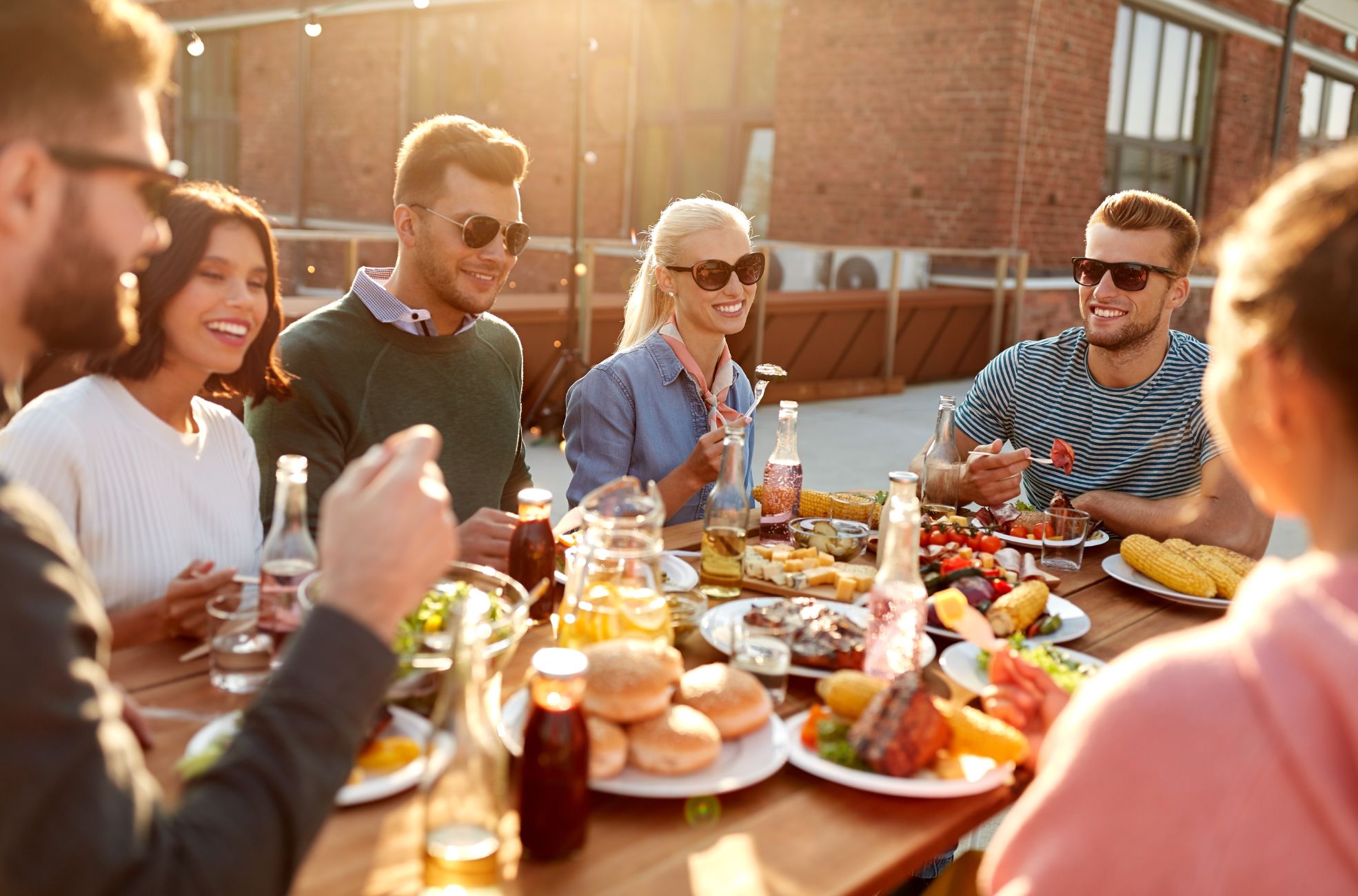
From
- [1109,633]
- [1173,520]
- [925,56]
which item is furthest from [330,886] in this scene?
[925,56]

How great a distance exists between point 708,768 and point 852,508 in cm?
152

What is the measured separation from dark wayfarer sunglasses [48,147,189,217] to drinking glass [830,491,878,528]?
198cm

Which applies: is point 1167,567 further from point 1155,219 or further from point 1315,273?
point 1315,273

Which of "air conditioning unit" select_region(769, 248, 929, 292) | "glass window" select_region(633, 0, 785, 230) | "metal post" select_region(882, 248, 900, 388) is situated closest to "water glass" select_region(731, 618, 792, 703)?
"metal post" select_region(882, 248, 900, 388)

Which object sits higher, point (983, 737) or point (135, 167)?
point (135, 167)

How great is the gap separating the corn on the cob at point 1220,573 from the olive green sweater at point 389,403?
1907 millimetres

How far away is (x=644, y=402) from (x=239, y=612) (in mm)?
1641

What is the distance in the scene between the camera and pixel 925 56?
11.9m

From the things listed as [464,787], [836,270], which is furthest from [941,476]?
[836,270]

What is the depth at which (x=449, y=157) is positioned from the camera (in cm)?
324

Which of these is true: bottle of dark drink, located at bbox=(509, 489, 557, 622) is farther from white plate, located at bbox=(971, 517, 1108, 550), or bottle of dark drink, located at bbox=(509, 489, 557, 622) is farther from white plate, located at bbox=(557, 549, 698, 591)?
white plate, located at bbox=(971, 517, 1108, 550)

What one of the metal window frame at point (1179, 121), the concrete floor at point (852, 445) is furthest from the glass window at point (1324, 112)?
the concrete floor at point (852, 445)

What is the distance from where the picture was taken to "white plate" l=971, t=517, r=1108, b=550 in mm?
2852

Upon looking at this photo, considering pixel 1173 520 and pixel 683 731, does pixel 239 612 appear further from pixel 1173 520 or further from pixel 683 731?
pixel 1173 520
